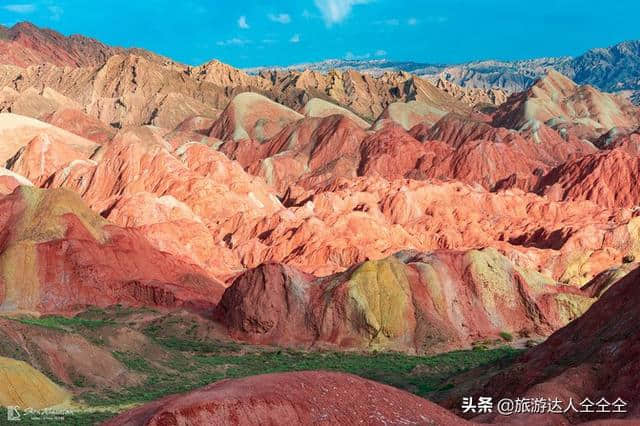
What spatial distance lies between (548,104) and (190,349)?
15666cm

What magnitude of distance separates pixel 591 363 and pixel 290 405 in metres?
13.9

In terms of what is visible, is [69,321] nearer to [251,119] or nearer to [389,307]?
[389,307]

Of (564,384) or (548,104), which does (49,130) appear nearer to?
(564,384)

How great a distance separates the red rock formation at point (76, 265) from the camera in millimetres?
59750

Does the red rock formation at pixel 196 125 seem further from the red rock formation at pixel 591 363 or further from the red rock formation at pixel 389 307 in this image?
the red rock formation at pixel 591 363

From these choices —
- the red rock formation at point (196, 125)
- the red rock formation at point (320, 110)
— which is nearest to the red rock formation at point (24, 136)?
the red rock formation at point (196, 125)

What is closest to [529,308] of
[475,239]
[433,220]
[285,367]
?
[285,367]

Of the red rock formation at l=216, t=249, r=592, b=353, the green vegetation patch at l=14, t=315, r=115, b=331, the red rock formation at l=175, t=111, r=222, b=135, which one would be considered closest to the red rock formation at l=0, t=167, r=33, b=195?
the green vegetation patch at l=14, t=315, r=115, b=331

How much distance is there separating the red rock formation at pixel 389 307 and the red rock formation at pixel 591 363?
70.3ft

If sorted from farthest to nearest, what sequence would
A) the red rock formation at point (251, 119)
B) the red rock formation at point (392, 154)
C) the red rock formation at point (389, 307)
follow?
the red rock formation at point (251, 119) < the red rock formation at point (392, 154) < the red rock formation at point (389, 307)

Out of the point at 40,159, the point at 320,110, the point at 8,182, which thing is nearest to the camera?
the point at 8,182

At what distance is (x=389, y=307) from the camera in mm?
55219

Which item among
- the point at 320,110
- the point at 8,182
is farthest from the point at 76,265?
the point at 320,110

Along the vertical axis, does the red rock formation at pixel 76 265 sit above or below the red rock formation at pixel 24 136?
below
